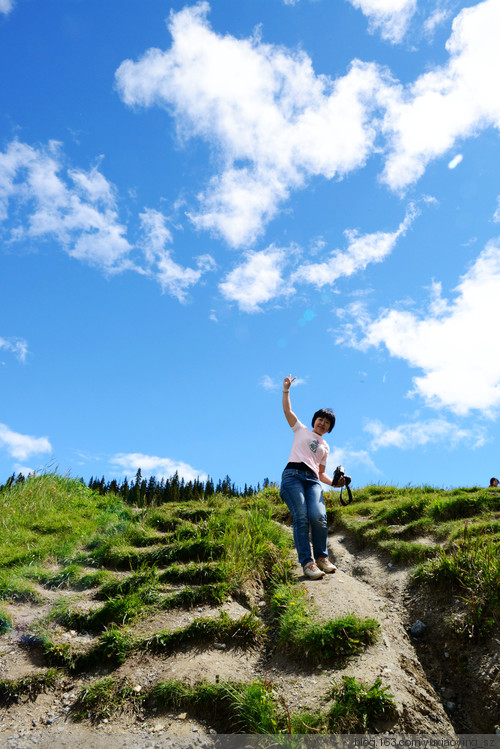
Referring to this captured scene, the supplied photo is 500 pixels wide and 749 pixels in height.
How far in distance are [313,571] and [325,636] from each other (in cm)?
166

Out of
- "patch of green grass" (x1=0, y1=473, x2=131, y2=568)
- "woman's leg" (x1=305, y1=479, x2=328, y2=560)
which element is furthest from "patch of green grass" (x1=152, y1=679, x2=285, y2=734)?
"patch of green grass" (x1=0, y1=473, x2=131, y2=568)

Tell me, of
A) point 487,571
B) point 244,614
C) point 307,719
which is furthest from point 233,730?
point 487,571

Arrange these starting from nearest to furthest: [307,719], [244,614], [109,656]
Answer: [307,719], [109,656], [244,614]

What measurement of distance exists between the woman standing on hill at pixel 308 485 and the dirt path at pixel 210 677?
671 millimetres

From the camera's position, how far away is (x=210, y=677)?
16.2ft

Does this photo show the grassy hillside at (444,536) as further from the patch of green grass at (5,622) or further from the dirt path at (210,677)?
the patch of green grass at (5,622)

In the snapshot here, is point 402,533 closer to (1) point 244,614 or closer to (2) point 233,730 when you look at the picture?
(1) point 244,614

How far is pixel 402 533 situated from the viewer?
8516 millimetres

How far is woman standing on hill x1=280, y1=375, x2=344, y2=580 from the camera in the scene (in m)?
7.11

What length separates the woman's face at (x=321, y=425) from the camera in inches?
320

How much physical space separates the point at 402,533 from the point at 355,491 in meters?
4.16

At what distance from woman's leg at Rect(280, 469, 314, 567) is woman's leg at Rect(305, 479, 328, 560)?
0.09 metres

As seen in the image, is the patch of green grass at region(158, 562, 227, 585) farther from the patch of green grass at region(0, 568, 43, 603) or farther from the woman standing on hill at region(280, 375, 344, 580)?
the patch of green grass at region(0, 568, 43, 603)

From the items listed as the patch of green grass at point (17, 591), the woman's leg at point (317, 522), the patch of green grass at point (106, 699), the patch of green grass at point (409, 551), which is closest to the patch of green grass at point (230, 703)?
the patch of green grass at point (106, 699)
